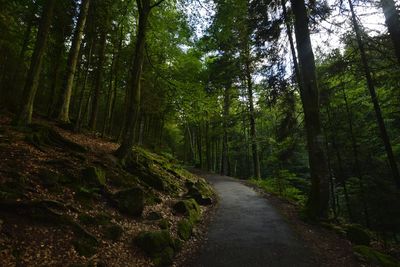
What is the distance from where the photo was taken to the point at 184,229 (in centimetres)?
757

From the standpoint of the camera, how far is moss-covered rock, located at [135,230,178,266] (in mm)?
5845

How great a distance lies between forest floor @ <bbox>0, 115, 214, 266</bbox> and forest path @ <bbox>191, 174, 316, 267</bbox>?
0.61m

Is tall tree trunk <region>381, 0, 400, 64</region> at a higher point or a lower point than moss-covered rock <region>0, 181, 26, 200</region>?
higher

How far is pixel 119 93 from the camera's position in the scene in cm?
2845

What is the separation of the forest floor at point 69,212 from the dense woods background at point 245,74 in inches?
66.1

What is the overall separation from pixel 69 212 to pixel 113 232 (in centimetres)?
101

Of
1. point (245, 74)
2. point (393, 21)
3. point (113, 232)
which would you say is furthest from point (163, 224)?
point (245, 74)

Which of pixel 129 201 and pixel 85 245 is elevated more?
pixel 129 201

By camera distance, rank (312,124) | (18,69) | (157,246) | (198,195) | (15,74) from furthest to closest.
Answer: (18,69)
(15,74)
(198,195)
(312,124)
(157,246)

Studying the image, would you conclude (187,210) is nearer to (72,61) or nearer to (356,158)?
(72,61)

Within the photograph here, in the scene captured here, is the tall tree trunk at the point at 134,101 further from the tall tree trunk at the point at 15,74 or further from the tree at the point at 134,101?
the tall tree trunk at the point at 15,74

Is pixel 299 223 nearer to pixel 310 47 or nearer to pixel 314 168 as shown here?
pixel 314 168

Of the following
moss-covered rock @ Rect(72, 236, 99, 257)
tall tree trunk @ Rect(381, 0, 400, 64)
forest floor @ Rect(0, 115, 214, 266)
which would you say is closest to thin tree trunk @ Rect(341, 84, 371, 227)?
tall tree trunk @ Rect(381, 0, 400, 64)

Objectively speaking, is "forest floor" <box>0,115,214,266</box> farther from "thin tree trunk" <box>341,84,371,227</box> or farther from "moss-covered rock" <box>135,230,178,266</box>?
"thin tree trunk" <box>341,84,371,227</box>
